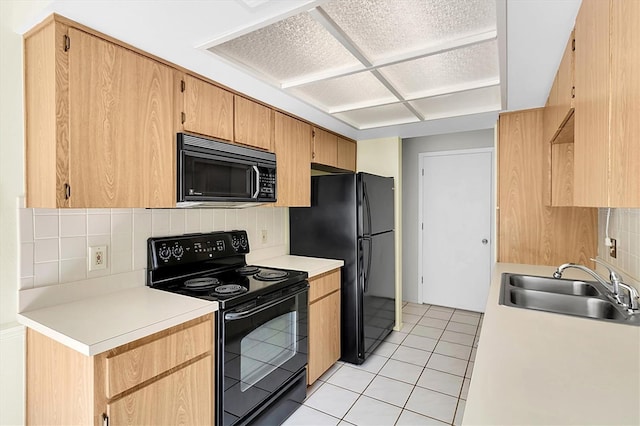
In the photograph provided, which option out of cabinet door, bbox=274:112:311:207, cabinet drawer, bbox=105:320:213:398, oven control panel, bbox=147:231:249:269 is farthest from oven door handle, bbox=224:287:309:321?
cabinet door, bbox=274:112:311:207

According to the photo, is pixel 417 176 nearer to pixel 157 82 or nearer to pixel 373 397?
pixel 373 397

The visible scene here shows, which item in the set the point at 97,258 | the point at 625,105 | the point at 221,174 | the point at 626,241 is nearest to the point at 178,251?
the point at 97,258

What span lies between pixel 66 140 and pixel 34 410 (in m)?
1.20

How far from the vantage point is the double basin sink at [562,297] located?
63.1 inches

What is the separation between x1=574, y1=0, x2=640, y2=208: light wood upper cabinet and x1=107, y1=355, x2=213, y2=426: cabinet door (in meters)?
1.69

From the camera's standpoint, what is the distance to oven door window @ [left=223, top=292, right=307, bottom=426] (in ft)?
5.51

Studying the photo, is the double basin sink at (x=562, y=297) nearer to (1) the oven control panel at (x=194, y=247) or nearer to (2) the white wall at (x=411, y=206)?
(1) the oven control panel at (x=194, y=247)

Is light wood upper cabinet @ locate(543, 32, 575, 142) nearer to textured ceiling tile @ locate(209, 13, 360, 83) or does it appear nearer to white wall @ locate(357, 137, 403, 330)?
textured ceiling tile @ locate(209, 13, 360, 83)

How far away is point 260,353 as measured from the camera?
1.90 metres

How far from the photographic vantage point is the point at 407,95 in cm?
234

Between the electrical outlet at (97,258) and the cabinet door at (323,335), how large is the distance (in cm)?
132

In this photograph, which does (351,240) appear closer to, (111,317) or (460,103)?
(460,103)

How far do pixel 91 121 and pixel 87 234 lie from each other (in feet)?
1.99

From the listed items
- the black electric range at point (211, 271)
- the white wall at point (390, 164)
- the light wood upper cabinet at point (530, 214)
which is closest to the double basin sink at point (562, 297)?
the light wood upper cabinet at point (530, 214)
